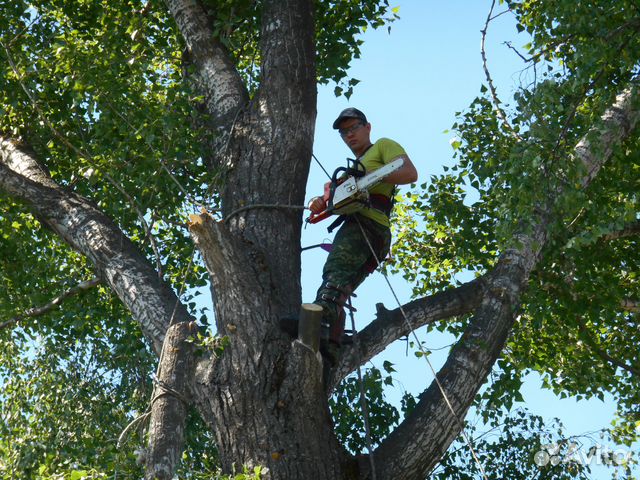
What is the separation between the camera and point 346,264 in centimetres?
621

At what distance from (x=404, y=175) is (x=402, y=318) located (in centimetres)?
89

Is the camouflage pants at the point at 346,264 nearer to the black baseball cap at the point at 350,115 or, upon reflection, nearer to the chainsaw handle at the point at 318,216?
the chainsaw handle at the point at 318,216

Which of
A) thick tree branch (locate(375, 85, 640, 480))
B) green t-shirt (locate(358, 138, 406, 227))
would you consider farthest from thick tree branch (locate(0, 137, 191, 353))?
thick tree branch (locate(375, 85, 640, 480))

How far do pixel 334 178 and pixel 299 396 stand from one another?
1.43 meters

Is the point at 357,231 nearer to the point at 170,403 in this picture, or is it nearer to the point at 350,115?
the point at 350,115

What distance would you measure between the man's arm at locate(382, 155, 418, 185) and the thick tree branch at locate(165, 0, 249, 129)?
128cm

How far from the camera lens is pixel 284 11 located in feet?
24.0

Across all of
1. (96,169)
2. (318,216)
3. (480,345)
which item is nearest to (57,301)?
(96,169)

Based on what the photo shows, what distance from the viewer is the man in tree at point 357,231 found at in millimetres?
6023

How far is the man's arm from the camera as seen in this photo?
6164 mm

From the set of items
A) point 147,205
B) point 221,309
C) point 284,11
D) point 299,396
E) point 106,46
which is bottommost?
point 299,396

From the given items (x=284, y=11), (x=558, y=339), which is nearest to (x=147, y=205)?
(x=284, y=11)

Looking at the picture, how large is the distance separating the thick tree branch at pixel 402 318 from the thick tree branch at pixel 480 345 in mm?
232

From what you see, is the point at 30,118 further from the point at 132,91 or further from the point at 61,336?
the point at 61,336
